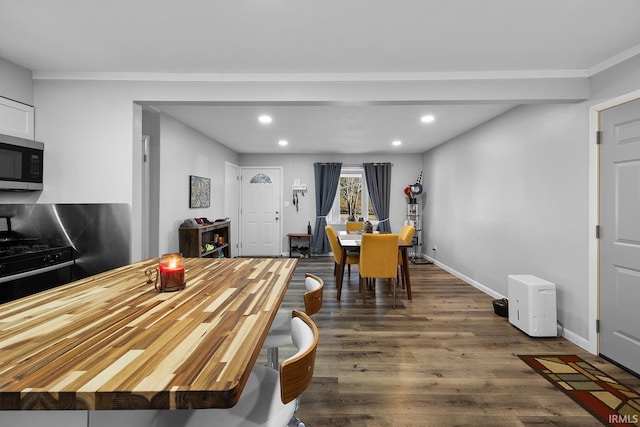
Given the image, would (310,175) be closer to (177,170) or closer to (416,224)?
(416,224)

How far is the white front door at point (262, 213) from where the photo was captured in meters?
6.91

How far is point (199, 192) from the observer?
4695 millimetres

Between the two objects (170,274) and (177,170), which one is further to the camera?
(177,170)

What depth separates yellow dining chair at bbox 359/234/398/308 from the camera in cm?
353

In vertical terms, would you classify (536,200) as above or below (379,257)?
above

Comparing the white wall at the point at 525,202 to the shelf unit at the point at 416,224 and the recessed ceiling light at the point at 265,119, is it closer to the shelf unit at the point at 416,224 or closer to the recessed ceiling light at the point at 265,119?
the shelf unit at the point at 416,224

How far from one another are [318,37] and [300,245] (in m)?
5.21

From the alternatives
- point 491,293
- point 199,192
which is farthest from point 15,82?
point 491,293

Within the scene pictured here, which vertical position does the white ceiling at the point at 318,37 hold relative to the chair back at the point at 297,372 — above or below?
above

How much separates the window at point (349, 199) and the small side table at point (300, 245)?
2.50ft

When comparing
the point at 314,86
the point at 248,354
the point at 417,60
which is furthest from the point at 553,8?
the point at 248,354

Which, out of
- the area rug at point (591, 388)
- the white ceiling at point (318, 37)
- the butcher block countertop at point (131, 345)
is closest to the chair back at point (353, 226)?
the white ceiling at point (318, 37)

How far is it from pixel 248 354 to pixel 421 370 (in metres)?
1.95

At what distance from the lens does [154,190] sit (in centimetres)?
369
